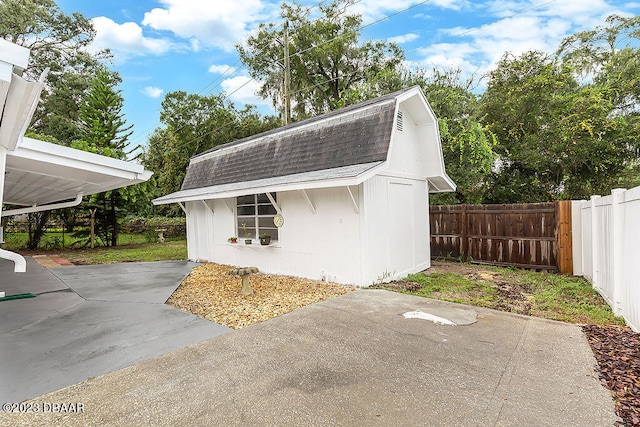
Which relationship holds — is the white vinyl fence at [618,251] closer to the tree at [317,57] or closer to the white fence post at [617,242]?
the white fence post at [617,242]

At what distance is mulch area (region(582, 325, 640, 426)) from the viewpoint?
2.34 m

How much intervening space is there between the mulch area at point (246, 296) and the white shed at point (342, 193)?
0.60 metres

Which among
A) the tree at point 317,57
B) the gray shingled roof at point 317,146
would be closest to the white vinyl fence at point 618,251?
the gray shingled roof at point 317,146

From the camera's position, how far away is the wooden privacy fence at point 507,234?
7.17 m

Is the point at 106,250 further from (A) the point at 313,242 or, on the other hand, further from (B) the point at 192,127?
(A) the point at 313,242

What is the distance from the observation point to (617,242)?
4133 mm

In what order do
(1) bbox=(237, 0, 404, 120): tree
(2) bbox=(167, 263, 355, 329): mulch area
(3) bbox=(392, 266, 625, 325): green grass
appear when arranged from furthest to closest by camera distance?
(1) bbox=(237, 0, 404, 120): tree, (2) bbox=(167, 263, 355, 329): mulch area, (3) bbox=(392, 266, 625, 325): green grass

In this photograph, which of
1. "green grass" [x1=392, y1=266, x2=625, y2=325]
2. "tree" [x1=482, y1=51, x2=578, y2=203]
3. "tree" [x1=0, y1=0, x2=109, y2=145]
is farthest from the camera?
"tree" [x1=0, y1=0, x2=109, y2=145]

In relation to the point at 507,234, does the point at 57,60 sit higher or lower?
higher

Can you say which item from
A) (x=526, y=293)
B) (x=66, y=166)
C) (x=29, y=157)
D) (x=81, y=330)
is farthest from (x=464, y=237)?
(x=29, y=157)

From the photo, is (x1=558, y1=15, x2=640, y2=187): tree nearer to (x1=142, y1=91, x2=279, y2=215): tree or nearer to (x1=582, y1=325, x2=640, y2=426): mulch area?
(x1=582, y1=325, x2=640, y2=426): mulch area

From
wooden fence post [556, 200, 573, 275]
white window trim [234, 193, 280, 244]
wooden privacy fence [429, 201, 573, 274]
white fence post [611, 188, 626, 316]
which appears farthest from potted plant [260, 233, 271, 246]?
wooden fence post [556, 200, 573, 275]

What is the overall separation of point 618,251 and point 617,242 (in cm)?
12

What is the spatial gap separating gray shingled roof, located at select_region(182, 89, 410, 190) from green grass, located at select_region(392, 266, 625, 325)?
292 centimetres
